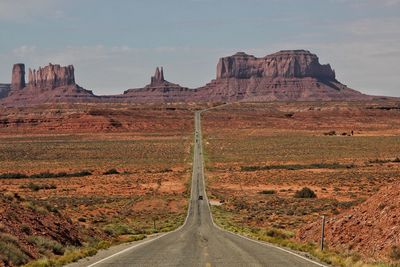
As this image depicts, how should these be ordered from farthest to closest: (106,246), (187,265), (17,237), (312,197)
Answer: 1. (312,197)
2. (106,246)
3. (17,237)
4. (187,265)

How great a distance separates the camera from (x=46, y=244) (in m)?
16.9

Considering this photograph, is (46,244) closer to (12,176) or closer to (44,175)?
(12,176)

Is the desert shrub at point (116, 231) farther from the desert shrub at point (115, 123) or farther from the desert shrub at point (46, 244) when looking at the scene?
the desert shrub at point (115, 123)

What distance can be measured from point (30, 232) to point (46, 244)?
114cm

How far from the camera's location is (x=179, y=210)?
45406 millimetres

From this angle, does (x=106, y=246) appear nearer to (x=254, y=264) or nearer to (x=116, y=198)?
(x=254, y=264)

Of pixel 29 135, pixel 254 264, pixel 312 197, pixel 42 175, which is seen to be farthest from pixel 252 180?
pixel 29 135

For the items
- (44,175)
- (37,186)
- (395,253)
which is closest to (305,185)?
(37,186)

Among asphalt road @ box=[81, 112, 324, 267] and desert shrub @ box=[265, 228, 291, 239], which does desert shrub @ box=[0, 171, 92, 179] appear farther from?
asphalt road @ box=[81, 112, 324, 267]

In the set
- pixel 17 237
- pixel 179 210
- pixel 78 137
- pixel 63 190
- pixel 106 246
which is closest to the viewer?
pixel 17 237

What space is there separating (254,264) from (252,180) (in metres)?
49.8

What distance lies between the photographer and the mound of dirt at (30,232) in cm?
1455

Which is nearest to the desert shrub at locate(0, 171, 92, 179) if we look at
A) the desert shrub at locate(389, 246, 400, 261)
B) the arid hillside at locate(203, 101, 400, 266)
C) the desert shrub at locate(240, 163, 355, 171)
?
the arid hillside at locate(203, 101, 400, 266)

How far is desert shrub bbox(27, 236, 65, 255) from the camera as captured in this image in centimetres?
1667
